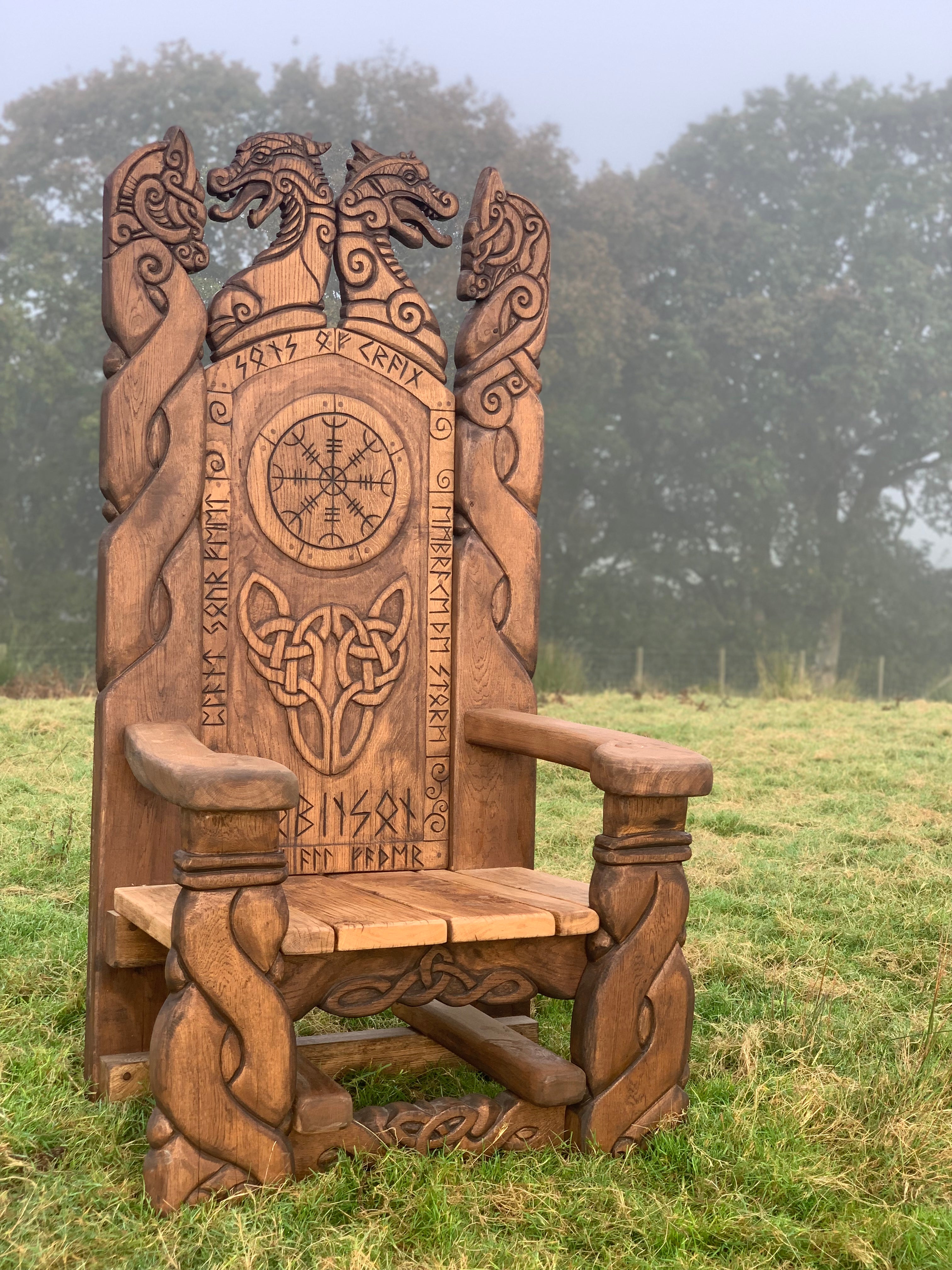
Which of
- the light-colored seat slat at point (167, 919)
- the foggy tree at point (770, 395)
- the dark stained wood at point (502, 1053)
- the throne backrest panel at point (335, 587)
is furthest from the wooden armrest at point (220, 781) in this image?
the foggy tree at point (770, 395)

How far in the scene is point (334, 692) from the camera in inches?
105

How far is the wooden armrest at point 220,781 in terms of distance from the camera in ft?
6.33

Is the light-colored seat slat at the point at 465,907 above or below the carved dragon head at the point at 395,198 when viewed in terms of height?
below

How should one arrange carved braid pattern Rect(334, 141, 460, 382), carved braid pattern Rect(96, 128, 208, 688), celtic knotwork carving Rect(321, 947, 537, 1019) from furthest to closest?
carved braid pattern Rect(334, 141, 460, 382)
carved braid pattern Rect(96, 128, 208, 688)
celtic knotwork carving Rect(321, 947, 537, 1019)

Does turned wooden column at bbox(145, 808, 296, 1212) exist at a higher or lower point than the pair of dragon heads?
lower

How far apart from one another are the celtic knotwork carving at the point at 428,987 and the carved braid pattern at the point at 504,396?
32.0 inches

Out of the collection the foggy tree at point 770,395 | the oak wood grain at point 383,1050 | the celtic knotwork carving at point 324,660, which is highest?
the foggy tree at point 770,395

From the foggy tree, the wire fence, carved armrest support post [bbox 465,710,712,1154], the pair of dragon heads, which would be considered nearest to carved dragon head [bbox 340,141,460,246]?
the pair of dragon heads

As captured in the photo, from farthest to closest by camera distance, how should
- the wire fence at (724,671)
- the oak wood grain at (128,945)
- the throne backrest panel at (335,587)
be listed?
the wire fence at (724,671), the throne backrest panel at (335,587), the oak wood grain at (128,945)

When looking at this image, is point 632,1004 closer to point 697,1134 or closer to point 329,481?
point 697,1134

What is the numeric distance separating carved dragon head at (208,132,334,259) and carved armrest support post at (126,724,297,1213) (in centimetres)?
128

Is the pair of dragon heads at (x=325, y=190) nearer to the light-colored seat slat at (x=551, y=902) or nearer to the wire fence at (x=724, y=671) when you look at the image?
the light-colored seat slat at (x=551, y=902)

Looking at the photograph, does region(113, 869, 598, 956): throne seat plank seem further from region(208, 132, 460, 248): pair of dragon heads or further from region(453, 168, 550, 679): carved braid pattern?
region(208, 132, 460, 248): pair of dragon heads

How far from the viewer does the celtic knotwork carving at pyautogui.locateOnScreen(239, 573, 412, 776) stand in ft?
8.63
